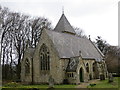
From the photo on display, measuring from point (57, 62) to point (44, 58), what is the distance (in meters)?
3.45

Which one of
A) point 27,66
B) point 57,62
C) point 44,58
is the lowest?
point 27,66

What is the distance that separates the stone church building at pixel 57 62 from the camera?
2925cm

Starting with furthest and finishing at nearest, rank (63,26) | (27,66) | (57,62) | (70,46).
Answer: (63,26)
(70,46)
(27,66)
(57,62)

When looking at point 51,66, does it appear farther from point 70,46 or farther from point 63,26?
point 63,26

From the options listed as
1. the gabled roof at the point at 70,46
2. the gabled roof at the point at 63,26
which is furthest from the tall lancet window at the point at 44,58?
the gabled roof at the point at 63,26

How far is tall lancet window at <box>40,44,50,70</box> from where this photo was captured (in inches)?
1228

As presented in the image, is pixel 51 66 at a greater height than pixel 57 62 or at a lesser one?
lesser

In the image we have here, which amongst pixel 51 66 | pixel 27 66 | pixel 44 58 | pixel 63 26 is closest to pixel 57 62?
pixel 51 66

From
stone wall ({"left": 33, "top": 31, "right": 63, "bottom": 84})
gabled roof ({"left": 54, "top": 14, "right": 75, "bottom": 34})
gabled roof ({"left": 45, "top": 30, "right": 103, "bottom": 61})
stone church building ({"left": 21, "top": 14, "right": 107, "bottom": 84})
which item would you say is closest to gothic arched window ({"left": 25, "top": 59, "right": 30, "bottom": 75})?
stone church building ({"left": 21, "top": 14, "right": 107, "bottom": 84})

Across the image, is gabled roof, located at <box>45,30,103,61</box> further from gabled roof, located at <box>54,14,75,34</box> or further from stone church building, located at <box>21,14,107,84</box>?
gabled roof, located at <box>54,14,75,34</box>

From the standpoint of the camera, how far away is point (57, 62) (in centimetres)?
2936

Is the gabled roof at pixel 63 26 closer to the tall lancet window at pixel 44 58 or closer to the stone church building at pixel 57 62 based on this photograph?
the stone church building at pixel 57 62

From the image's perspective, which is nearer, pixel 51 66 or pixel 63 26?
pixel 51 66

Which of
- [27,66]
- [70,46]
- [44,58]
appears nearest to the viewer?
[44,58]
